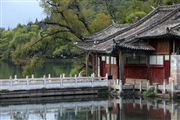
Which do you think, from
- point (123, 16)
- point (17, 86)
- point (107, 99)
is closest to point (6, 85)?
point (17, 86)

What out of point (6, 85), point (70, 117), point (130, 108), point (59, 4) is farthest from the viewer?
point (59, 4)

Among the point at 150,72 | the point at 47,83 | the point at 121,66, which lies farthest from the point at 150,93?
the point at 47,83

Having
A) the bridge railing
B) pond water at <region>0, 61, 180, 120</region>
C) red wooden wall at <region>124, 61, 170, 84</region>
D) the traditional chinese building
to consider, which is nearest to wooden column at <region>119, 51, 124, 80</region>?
the traditional chinese building

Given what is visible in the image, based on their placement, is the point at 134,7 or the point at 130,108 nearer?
the point at 130,108

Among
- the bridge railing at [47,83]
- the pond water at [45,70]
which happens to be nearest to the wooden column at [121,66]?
the bridge railing at [47,83]

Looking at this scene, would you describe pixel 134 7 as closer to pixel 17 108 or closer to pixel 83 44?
pixel 83 44

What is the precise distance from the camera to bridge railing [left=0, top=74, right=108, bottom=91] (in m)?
35.8

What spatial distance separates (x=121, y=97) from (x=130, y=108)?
5.81 m

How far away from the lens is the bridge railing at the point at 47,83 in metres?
35.8

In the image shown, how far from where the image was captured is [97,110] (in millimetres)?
30328

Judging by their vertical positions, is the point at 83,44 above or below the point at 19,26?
below

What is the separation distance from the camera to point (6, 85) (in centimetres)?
3566

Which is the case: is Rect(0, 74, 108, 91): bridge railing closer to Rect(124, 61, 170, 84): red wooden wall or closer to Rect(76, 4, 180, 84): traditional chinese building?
Rect(76, 4, 180, 84): traditional chinese building

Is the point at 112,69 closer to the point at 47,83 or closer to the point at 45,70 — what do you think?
the point at 47,83
